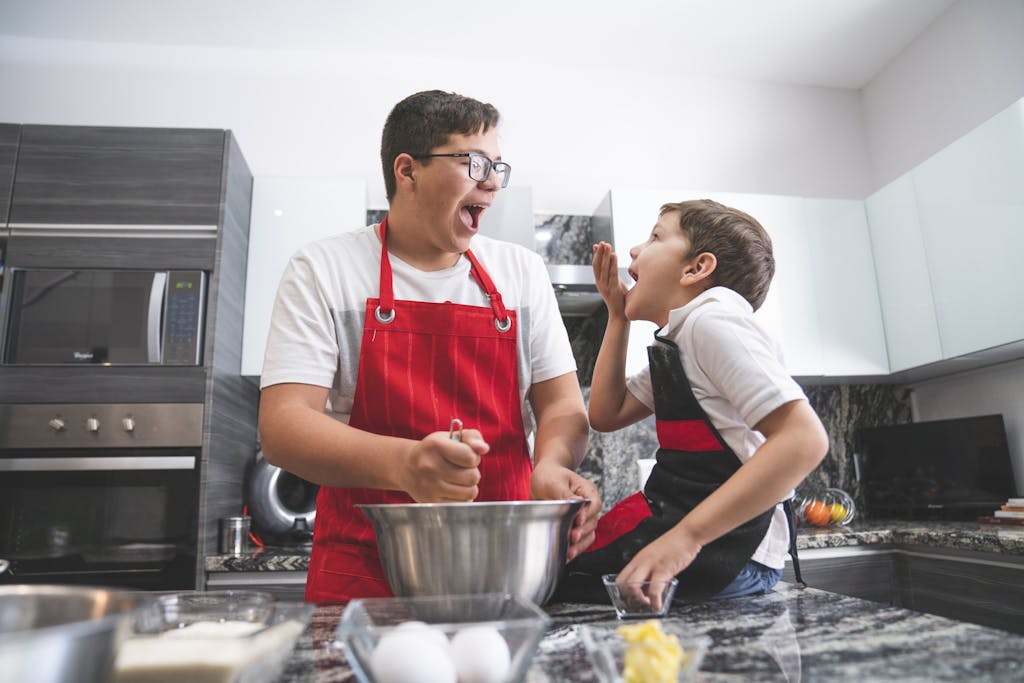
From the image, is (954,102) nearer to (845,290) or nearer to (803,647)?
(845,290)

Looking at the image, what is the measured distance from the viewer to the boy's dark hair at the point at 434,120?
4.24 feet

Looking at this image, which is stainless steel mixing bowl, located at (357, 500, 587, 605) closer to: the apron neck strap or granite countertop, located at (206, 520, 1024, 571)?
the apron neck strap

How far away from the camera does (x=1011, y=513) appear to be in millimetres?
2246

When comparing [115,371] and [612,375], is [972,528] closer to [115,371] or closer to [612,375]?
[612,375]

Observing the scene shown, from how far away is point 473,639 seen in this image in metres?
0.53

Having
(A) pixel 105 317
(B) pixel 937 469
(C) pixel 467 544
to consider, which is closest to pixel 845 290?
(B) pixel 937 469

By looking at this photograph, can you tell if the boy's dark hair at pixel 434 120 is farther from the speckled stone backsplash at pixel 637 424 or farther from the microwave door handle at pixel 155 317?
the speckled stone backsplash at pixel 637 424

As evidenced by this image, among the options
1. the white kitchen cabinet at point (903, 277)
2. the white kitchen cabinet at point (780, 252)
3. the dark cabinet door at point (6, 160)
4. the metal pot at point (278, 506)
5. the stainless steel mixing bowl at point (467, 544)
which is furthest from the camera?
the white kitchen cabinet at point (780, 252)

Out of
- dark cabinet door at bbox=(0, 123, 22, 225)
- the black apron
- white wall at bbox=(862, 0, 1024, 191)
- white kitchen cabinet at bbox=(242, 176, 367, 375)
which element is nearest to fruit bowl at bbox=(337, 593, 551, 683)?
the black apron

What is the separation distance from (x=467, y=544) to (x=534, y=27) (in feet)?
9.09

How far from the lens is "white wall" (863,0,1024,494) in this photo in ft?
8.70

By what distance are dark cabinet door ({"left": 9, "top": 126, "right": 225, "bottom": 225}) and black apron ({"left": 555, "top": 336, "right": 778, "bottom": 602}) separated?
6.10 feet

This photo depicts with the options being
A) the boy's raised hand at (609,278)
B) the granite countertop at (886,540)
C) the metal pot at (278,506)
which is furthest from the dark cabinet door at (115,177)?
the boy's raised hand at (609,278)

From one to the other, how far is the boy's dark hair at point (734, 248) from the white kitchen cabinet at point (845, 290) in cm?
183
